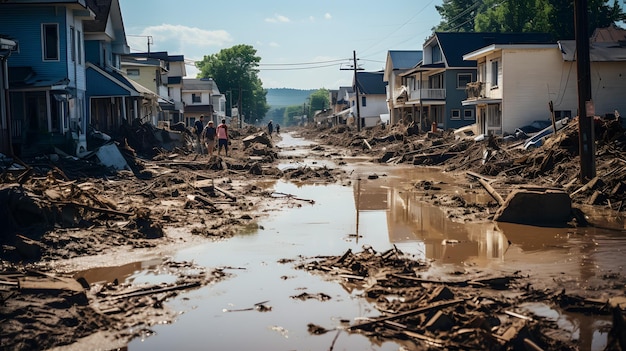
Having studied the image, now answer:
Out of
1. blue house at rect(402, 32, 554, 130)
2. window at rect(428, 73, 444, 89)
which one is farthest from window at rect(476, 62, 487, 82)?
window at rect(428, 73, 444, 89)

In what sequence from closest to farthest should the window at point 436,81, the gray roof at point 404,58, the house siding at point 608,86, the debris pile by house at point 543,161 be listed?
the debris pile by house at point 543,161
the house siding at point 608,86
the window at point 436,81
the gray roof at point 404,58

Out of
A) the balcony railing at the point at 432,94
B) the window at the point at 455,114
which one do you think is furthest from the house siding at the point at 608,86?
the balcony railing at the point at 432,94

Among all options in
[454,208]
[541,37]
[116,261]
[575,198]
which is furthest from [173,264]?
[541,37]

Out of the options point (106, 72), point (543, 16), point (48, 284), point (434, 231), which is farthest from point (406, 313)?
point (543, 16)

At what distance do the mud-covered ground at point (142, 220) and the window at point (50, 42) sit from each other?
5.01 metres

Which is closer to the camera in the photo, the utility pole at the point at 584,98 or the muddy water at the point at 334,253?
the muddy water at the point at 334,253

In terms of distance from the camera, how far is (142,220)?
13398mm

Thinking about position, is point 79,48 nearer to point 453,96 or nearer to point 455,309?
point 455,309

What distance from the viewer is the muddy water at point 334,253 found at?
24.8 feet

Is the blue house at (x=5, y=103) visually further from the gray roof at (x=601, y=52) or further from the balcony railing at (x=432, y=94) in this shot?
the balcony railing at (x=432, y=94)

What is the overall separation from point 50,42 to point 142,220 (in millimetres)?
16175

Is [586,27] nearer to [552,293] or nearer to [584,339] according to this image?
[552,293]

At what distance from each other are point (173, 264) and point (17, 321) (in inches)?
144

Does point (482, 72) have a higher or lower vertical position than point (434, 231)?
higher
